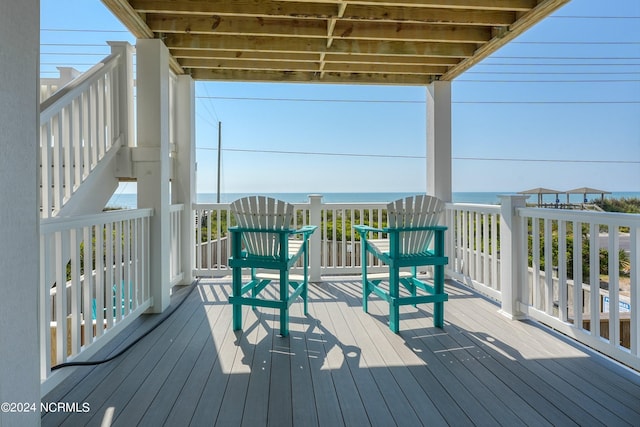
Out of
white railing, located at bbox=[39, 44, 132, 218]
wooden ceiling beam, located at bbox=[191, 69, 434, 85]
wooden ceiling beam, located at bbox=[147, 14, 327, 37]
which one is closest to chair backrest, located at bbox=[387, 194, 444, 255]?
wooden ceiling beam, located at bbox=[147, 14, 327, 37]

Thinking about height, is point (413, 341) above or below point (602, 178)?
below

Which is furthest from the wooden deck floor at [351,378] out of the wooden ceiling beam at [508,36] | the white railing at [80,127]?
the wooden ceiling beam at [508,36]

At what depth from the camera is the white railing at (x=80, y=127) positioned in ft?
7.60

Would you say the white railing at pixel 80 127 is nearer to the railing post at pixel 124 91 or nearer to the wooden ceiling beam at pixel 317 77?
the railing post at pixel 124 91

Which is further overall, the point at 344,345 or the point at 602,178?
the point at 602,178

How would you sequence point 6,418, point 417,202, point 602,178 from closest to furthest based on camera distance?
point 6,418 → point 417,202 → point 602,178

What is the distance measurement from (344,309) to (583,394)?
191cm

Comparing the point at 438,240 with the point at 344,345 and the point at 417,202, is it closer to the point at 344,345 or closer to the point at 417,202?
the point at 417,202

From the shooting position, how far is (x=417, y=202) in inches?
116

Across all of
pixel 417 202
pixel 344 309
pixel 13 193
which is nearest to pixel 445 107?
pixel 417 202

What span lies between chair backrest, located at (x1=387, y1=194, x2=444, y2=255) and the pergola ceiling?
168 centimetres

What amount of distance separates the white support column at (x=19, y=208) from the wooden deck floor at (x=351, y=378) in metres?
0.45

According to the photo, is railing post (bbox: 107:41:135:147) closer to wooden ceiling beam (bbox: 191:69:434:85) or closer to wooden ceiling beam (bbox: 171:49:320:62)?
wooden ceiling beam (bbox: 171:49:320:62)

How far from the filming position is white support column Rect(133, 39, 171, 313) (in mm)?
3207
